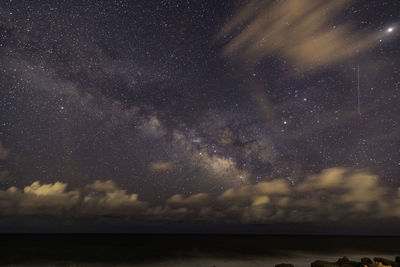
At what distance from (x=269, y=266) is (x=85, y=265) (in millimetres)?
35245

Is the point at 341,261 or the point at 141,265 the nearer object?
the point at 341,261

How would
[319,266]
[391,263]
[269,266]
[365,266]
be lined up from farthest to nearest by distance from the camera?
[269,266], [391,263], [319,266], [365,266]

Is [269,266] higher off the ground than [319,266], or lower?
lower

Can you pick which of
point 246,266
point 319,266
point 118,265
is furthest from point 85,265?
point 319,266

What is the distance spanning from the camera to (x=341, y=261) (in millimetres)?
30562

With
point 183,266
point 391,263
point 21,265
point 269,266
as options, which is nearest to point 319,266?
point 391,263

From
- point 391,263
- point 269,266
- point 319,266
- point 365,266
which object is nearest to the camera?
point 365,266

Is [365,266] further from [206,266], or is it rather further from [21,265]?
[21,265]

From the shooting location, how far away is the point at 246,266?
164 feet

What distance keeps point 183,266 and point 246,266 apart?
12.0 metres

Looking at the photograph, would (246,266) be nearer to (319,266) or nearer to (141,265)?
(141,265)

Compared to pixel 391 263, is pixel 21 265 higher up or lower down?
lower down

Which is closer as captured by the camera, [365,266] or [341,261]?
[365,266]

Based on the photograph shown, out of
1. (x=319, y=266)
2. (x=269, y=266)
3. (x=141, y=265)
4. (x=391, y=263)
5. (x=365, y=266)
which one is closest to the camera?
(x=365, y=266)
